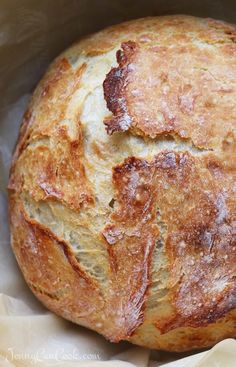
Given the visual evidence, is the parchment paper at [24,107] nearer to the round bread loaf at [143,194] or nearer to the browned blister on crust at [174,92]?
the round bread loaf at [143,194]

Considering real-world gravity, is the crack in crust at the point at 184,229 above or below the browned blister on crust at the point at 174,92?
below

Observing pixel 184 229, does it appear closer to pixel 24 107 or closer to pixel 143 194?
pixel 143 194

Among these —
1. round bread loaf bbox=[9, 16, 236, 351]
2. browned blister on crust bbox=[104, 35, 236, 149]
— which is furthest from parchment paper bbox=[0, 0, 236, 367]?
browned blister on crust bbox=[104, 35, 236, 149]

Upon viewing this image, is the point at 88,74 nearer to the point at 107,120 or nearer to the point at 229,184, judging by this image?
the point at 107,120

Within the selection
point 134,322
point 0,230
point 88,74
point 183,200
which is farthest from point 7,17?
point 134,322

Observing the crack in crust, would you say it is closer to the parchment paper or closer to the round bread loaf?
the round bread loaf

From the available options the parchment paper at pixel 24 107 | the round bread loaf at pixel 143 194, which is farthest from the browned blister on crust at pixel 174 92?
the parchment paper at pixel 24 107
